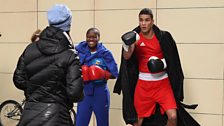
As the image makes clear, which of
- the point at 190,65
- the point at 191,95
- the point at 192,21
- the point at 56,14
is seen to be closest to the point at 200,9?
the point at 192,21

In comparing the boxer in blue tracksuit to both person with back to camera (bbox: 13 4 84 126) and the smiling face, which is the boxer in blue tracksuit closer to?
the smiling face

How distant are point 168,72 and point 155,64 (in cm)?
26

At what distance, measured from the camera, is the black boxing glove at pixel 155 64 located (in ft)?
11.6

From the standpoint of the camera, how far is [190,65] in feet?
15.3

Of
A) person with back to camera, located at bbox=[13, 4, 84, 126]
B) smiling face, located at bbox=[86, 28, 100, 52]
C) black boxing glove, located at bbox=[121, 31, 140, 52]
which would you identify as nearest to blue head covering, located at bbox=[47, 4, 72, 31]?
person with back to camera, located at bbox=[13, 4, 84, 126]

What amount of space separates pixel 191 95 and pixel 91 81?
1.33 m

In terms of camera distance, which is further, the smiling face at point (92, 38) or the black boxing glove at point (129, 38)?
the smiling face at point (92, 38)

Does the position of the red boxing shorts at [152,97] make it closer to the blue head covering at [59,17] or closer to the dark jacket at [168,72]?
the dark jacket at [168,72]

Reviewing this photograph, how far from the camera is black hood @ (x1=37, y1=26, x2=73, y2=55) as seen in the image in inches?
103

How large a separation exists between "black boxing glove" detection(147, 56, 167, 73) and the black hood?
1.09 metres

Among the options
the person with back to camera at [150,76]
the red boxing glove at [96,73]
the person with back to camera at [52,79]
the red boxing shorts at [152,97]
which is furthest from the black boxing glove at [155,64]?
the person with back to camera at [52,79]

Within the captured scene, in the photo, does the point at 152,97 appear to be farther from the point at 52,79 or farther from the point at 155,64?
the point at 52,79

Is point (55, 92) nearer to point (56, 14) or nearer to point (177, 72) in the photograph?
point (56, 14)

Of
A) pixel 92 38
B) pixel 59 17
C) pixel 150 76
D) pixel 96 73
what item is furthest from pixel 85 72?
pixel 59 17
